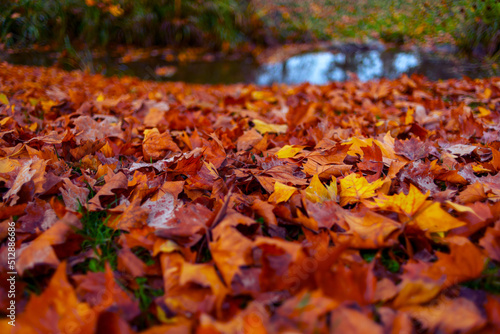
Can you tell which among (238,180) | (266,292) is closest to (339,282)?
(266,292)

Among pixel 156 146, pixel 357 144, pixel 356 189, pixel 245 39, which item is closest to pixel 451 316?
pixel 356 189

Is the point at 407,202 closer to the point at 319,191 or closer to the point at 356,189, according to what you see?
the point at 356,189

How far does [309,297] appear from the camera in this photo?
2.02 feet

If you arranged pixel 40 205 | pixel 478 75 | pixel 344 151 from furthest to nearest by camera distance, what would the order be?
pixel 478 75
pixel 344 151
pixel 40 205

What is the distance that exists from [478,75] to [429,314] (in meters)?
4.24

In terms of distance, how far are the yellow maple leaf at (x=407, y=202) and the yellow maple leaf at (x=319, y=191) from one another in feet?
0.54

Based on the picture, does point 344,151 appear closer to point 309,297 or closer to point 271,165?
point 271,165

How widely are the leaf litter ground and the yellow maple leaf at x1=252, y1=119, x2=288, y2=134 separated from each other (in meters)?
0.16

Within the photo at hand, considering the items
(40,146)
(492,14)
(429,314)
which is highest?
(492,14)

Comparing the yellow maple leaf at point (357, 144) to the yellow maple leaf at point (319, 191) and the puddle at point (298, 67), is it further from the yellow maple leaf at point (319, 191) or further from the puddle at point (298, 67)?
the puddle at point (298, 67)

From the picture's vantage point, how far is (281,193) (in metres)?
1.05

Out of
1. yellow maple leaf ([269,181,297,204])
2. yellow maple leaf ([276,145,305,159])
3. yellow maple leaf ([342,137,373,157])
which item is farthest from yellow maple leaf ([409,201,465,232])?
yellow maple leaf ([276,145,305,159])

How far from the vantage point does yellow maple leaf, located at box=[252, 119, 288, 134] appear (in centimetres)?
179

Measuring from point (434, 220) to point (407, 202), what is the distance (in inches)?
3.3
